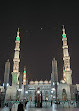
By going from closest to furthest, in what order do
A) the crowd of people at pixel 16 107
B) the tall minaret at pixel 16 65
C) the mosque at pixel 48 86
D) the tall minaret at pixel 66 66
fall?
the crowd of people at pixel 16 107
the mosque at pixel 48 86
the tall minaret at pixel 66 66
the tall minaret at pixel 16 65

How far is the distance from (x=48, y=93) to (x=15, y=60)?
16.9m

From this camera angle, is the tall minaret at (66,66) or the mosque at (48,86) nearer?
the mosque at (48,86)

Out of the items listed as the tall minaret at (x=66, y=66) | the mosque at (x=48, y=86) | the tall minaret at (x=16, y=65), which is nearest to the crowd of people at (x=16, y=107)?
the mosque at (x=48, y=86)

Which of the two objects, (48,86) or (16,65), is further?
(48,86)

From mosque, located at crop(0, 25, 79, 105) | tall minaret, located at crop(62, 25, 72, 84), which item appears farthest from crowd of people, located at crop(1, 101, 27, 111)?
tall minaret, located at crop(62, 25, 72, 84)

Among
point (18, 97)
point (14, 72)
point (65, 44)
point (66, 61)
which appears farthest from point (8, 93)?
point (65, 44)

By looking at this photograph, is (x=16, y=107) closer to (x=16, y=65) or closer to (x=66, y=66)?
(x=66, y=66)

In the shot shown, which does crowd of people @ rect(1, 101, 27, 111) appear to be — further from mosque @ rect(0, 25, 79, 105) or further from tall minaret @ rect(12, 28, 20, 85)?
tall minaret @ rect(12, 28, 20, 85)

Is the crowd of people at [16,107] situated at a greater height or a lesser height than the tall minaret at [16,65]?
lesser

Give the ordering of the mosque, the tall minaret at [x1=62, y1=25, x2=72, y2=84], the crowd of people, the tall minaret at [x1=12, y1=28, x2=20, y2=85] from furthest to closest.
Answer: the tall minaret at [x1=12, y1=28, x2=20, y2=85] → the tall minaret at [x1=62, y1=25, x2=72, y2=84] → the mosque → the crowd of people

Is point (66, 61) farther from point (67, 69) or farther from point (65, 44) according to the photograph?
point (65, 44)

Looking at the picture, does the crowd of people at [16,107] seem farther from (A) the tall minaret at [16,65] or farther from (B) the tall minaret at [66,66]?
(A) the tall minaret at [16,65]

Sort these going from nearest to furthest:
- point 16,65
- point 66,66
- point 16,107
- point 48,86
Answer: point 16,107 < point 66,66 < point 16,65 < point 48,86

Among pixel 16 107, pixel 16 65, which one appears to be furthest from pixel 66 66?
pixel 16 107
